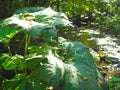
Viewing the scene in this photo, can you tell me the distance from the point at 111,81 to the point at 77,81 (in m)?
1.94

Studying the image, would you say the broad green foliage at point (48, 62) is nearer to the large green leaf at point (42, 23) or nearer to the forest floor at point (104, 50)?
the large green leaf at point (42, 23)

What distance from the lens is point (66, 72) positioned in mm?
2621

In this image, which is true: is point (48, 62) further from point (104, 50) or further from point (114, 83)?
point (104, 50)

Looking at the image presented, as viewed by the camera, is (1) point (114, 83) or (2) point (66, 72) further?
(1) point (114, 83)

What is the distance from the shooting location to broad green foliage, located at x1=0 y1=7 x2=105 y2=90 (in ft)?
8.30

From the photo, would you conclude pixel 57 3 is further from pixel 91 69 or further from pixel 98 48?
pixel 91 69

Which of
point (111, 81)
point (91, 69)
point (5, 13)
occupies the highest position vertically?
point (91, 69)

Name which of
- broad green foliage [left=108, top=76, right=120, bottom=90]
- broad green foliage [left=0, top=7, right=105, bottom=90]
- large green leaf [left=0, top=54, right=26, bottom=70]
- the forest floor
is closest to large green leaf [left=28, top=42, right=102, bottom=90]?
broad green foliage [left=0, top=7, right=105, bottom=90]

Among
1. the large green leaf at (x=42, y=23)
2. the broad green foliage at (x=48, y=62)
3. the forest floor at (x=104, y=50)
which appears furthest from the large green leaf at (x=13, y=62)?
the forest floor at (x=104, y=50)

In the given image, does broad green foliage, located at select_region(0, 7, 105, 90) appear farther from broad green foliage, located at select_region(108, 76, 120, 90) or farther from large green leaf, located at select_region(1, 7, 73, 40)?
broad green foliage, located at select_region(108, 76, 120, 90)

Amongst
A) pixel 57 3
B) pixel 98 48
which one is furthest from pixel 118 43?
pixel 57 3

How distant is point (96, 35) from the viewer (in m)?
8.05

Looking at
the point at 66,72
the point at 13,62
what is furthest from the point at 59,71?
the point at 13,62

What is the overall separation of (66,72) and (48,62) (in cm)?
17
